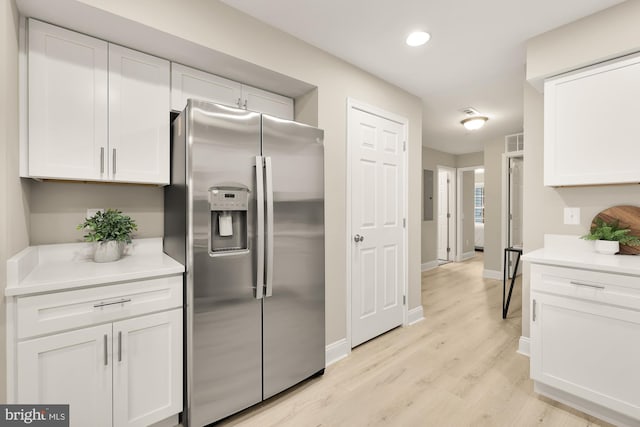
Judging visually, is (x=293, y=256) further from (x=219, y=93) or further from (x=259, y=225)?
(x=219, y=93)

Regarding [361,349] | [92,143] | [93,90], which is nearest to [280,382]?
[361,349]

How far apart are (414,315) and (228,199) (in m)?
2.51

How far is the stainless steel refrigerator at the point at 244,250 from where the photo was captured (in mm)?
1604

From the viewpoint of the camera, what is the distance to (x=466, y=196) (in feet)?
22.8

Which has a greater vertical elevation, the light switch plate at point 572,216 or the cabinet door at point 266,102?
the cabinet door at point 266,102

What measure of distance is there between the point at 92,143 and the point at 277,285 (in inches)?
53.4

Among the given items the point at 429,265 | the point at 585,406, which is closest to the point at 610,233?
the point at 585,406

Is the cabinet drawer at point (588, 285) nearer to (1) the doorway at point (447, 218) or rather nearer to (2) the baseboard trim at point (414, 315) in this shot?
(2) the baseboard trim at point (414, 315)

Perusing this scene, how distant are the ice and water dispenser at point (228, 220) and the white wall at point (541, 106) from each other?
7.56 ft

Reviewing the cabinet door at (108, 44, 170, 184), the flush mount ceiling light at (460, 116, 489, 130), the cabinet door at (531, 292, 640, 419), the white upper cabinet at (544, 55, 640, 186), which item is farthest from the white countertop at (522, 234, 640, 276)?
the cabinet door at (108, 44, 170, 184)

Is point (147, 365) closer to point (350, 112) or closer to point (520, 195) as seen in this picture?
point (350, 112)

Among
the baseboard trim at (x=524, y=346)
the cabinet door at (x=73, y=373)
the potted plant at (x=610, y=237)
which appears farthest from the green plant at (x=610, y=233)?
the cabinet door at (x=73, y=373)

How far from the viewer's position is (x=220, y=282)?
1.67 meters

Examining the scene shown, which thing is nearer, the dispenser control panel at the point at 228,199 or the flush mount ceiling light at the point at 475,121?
the dispenser control panel at the point at 228,199
